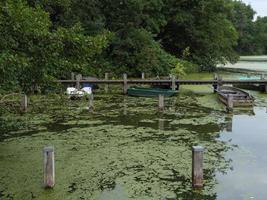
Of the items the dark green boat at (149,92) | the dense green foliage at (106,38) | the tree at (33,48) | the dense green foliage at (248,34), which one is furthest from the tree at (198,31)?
the dense green foliage at (248,34)

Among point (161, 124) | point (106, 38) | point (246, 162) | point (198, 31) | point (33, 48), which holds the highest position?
point (198, 31)

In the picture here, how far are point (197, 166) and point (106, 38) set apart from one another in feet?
11.9

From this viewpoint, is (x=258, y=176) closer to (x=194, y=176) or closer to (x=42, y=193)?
(x=194, y=176)

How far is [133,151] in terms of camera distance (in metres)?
14.1

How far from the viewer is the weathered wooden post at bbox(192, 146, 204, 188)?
33.5ft

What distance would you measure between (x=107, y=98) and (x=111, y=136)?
436 inches

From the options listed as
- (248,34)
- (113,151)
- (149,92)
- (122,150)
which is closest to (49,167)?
(113,151)

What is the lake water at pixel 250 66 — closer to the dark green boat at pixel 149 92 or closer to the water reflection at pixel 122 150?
the dark green boat at pixel 149 92

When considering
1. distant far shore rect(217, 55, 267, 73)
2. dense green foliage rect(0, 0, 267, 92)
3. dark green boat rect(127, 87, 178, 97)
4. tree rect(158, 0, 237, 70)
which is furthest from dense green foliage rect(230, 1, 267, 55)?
dark green boat rect(127, 87, 178, 97)

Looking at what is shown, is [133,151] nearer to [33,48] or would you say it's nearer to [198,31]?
[33,48]

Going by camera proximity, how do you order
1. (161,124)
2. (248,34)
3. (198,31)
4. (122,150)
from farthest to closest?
(248,34) → (198,31) → (161,124) → (122,150)

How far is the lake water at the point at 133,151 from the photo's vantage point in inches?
414

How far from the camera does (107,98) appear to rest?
1076 inches

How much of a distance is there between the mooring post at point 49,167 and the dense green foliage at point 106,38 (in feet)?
4.99
